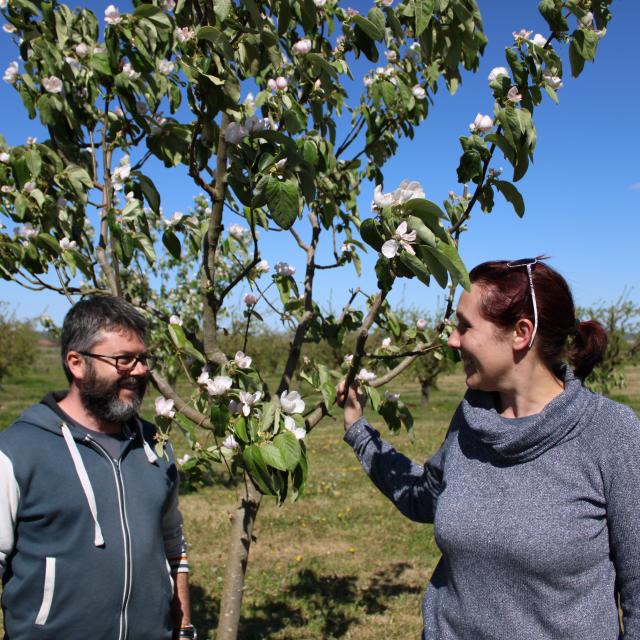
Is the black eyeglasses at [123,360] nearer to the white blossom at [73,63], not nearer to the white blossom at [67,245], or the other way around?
the white blossom at [67,245]

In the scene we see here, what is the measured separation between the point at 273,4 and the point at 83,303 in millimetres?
1073

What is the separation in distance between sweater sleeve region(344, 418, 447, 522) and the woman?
168 mm

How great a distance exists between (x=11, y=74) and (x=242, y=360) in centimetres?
143

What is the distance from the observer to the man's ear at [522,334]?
1.65 meters

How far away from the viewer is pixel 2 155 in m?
2.18

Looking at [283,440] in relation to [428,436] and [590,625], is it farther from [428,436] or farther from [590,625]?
[428,436]

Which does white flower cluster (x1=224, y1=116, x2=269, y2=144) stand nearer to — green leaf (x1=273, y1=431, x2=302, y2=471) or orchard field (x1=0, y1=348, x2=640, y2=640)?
green leaf (x1=273, y1=431, x2=302, y2=471)

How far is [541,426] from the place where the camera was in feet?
5.20

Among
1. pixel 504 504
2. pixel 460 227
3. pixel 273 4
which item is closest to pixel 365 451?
pixel 504 504

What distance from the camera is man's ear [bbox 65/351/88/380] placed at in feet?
6.61

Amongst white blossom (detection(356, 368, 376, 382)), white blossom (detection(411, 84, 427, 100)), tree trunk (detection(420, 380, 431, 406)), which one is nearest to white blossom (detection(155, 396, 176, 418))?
white blossom (detection(356, 368, 376, 382))

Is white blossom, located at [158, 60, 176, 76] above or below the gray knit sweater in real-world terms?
above

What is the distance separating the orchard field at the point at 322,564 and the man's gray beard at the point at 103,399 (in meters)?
0.79

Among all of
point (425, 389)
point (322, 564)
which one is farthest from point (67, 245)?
point (425, 389)
